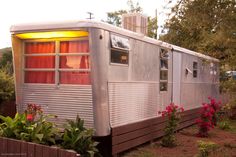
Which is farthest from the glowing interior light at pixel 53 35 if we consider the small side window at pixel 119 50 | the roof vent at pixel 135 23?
the roof vent at pixel 135 23

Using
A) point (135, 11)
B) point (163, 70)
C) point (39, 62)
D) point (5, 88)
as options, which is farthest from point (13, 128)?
point (135, 11)

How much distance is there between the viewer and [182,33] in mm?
17234

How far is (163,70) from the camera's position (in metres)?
9.66

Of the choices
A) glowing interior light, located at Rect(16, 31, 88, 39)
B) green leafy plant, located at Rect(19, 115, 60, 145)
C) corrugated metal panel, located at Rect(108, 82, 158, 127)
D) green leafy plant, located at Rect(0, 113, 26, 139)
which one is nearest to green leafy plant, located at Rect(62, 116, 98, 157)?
green leafy plant, located at Rect(19, 115, 60, 145)

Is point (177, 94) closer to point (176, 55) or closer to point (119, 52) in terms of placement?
point (176, 55)

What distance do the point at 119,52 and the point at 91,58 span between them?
980 millimetres

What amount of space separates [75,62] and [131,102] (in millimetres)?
1595

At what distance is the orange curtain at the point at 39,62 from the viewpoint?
7238 mm

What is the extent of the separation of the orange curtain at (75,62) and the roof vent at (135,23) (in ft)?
7.15

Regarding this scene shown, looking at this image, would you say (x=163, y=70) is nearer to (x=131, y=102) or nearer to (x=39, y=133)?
(x=131, y=102)

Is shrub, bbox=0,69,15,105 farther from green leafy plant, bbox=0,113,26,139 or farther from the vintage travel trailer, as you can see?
green leafy plant, bbox=0,113,26,139

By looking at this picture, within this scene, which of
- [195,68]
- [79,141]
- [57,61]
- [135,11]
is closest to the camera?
[79,141]

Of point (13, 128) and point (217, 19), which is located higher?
point (217, 19)

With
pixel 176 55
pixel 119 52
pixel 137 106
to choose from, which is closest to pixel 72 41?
pixel 119 52
